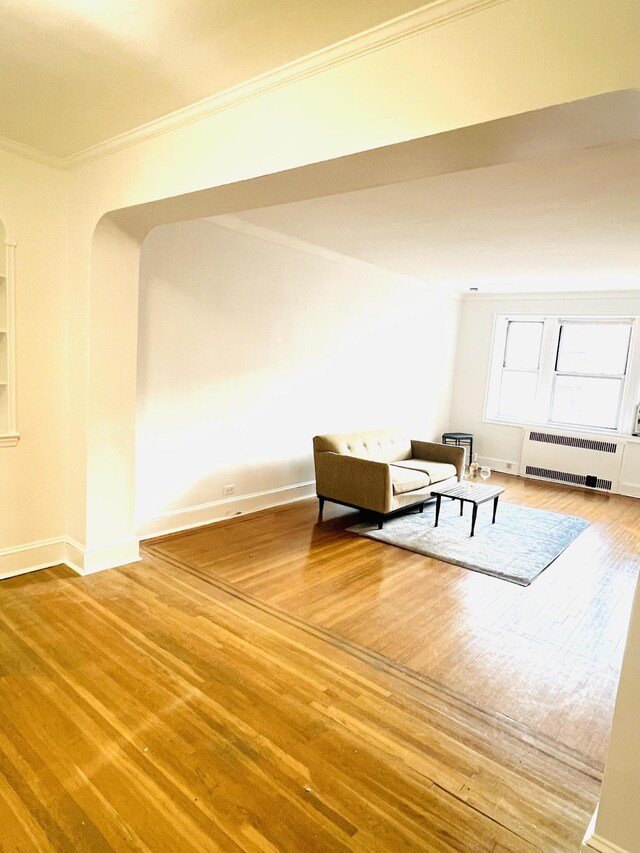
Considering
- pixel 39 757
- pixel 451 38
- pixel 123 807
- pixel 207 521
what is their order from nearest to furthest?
pixel 451 38 → pixel 123 807 → pixel 39 757 → pixel 207 521

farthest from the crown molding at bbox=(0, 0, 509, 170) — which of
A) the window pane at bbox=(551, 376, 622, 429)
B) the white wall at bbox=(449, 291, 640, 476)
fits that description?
the window pane at bbox=(551, 376, 622, 429)

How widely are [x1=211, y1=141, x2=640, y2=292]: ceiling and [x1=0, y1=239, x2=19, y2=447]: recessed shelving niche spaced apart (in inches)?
66.4

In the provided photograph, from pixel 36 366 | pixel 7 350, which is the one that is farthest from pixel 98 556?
pixel 7 350

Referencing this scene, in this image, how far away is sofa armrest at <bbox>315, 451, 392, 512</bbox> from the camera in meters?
4.66

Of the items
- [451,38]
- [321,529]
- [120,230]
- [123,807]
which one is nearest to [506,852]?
[123,807]

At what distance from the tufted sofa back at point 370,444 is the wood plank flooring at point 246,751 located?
2356 mm

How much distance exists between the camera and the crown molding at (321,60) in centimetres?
159

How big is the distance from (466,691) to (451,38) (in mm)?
2639

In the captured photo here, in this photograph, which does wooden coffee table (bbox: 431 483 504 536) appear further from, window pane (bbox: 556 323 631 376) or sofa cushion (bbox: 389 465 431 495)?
window pane (bbox: 556 323 631 376)

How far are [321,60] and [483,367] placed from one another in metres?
6.59

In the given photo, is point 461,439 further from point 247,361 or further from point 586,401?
point 247,361

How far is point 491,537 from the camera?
4746 mm

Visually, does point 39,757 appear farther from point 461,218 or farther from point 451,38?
point 461,218

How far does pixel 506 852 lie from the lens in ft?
5.54
